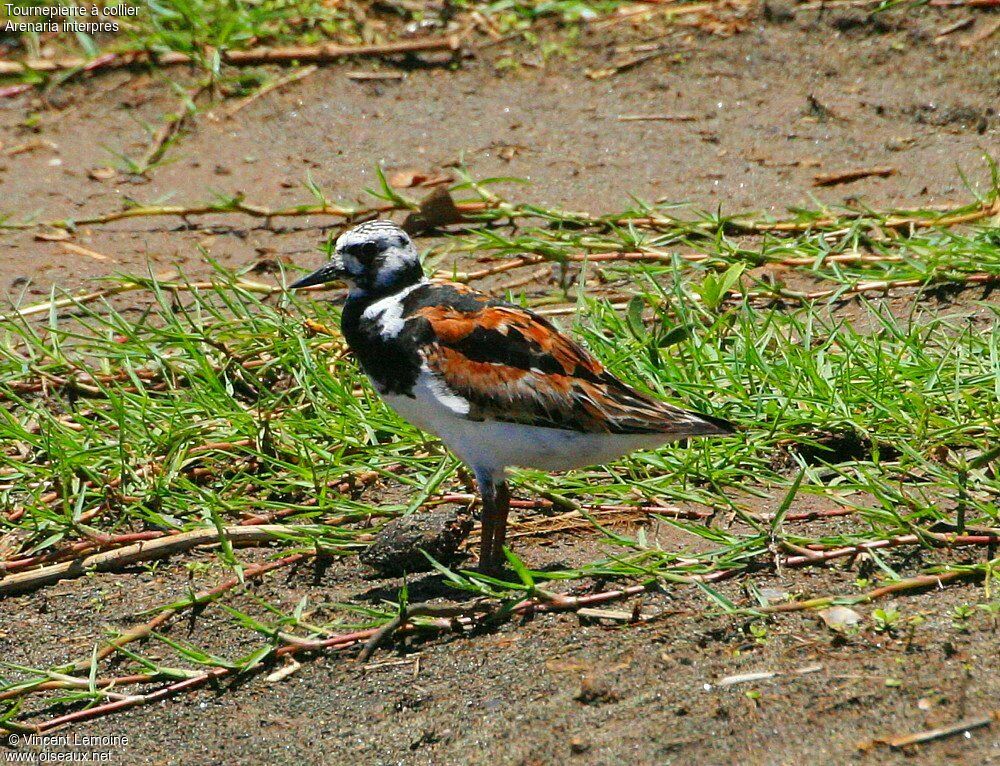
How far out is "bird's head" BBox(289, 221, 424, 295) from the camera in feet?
14.1

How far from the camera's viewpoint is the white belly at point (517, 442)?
400cm

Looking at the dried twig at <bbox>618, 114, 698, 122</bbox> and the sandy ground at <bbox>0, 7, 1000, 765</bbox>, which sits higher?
the dried twig at <bbox>618, 114, 698, 122</bbox>

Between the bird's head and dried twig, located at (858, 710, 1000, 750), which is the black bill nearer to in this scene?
the bird's head

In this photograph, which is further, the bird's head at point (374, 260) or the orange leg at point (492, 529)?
the bird's head at point (374, 260)

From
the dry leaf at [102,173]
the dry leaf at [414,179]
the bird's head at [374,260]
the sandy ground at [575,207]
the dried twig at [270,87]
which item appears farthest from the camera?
the dried twig at [270,87]

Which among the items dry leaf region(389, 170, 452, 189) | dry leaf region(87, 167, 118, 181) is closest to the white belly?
dry leaf region(389, 170, 452, 189)

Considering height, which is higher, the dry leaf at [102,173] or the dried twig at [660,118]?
the dried twig at [660,118]

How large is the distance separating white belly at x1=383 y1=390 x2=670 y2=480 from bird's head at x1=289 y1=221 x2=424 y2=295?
0.46 m

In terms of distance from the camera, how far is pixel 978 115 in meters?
6.83

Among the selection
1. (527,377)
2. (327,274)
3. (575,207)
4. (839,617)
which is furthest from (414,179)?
(839,617)

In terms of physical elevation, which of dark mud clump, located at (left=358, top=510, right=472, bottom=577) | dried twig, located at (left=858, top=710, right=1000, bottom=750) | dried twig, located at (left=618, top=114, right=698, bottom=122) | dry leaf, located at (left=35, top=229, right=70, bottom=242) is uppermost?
dried twig, located at (left=618, top=114, right=698, bottom=122)

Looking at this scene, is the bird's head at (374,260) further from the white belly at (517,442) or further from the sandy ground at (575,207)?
the sandy ground at (575,207)

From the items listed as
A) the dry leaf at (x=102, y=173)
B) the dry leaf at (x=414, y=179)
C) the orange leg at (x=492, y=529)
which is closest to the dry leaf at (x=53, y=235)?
the dry leaf at (x=102, y=173)

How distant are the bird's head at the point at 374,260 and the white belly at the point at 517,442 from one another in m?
0.46
